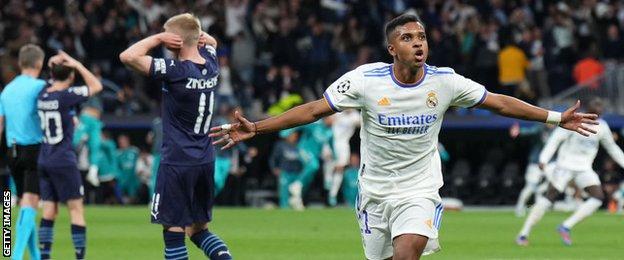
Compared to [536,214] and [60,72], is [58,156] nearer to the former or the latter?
[60,72]

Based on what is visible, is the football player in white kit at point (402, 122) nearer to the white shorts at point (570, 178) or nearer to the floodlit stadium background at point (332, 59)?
the white shorts at point (570, 178)

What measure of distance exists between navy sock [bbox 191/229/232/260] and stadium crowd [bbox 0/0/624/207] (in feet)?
60.5

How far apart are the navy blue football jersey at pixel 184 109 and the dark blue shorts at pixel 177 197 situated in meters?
0.07

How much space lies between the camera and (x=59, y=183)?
14.8 metres

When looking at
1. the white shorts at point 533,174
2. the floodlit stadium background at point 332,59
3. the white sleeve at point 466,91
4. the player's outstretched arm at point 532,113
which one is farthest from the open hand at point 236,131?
the white shorts at point 533,174

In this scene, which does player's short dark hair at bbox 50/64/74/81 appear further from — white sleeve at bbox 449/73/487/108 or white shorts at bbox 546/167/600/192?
white shorts at bbox 546/167/600/192

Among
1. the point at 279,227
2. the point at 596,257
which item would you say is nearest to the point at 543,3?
the point at 279,227

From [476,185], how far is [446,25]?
387cm

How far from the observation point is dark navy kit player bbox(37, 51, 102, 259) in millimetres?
14758

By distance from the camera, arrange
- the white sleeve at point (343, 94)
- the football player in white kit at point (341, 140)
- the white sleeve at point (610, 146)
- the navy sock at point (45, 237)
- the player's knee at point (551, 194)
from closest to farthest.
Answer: the white sleeve at point (343, 94), the navy sock at point (45, 237), the white sleeve at point (610, 146), the player's knee at point (551, 194), the football player in white kit at point (341, 140)

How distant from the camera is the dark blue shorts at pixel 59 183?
14.8m

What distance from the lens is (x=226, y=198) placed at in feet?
104

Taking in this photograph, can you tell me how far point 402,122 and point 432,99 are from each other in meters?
0.27

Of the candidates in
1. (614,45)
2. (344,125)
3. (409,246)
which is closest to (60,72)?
(409,246)
